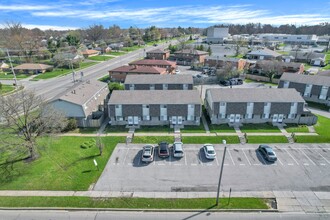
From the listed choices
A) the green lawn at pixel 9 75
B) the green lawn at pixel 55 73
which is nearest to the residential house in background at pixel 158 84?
the green lawn at pixel 55 73

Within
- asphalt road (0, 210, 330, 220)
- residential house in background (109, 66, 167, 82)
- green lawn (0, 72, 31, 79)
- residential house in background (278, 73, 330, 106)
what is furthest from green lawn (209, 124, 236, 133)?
green lawn (0, 72, 31, 79)

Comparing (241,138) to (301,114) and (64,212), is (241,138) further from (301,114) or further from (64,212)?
(64,212)

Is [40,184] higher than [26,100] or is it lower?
lower

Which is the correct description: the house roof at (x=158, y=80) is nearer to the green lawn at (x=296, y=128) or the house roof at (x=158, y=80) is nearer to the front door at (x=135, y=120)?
the front door at (x=135, y=120)

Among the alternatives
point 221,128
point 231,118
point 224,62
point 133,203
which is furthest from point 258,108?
point 224,62

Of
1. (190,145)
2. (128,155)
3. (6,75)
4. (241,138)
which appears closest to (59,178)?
(128,155)

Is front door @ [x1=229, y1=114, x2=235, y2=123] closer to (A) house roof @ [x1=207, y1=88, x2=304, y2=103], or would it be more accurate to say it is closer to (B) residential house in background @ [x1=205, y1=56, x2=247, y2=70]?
(A) house roof @ [x1=207, y1=88, x2=304, y2=103]

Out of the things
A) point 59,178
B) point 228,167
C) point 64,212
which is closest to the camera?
point 64,212

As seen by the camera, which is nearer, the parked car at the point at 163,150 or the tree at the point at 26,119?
the tree at the point at 26,119
